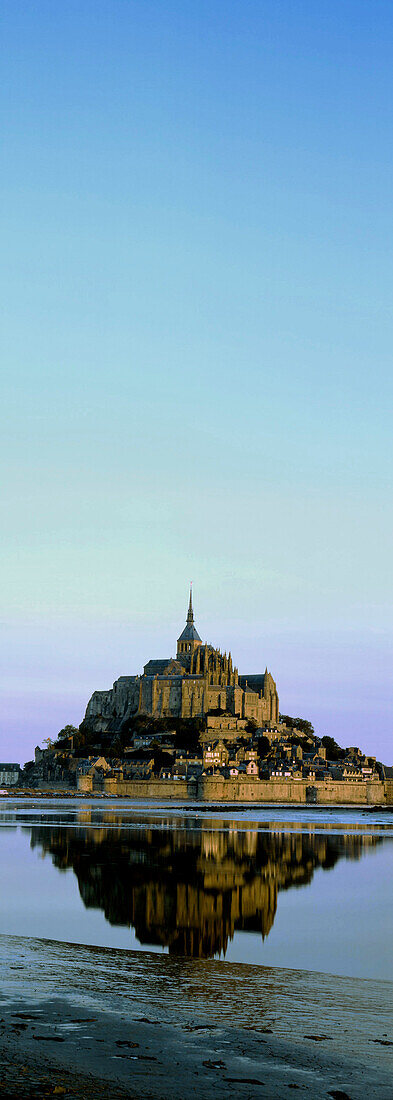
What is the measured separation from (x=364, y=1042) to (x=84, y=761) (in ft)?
456

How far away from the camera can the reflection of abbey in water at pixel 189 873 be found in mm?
21562

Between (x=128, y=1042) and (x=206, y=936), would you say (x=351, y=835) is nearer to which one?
(x=206, y=936)

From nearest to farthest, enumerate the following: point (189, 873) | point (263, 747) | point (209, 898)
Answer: point (209, 898)
point (189, 873)
point (263, 747)

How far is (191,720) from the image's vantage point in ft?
511

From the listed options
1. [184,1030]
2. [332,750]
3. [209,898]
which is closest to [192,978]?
[184,1030]

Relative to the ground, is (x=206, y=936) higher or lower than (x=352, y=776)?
lower

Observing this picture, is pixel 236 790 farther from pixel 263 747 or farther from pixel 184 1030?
pixel 184 1030

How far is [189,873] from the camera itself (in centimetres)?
3047

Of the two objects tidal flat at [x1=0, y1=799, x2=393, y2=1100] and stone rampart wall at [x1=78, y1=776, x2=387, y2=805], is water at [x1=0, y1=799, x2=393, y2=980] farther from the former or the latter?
stone rampart wall at [x1=78, y1=776, x2=387, y2=805]

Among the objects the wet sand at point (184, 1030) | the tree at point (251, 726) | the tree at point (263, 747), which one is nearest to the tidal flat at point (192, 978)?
the wet sand at point (184, 1030)

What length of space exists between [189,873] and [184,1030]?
18.0 m

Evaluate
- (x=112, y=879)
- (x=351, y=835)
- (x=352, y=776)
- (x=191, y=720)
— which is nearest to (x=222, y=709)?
(x=191, y=720)

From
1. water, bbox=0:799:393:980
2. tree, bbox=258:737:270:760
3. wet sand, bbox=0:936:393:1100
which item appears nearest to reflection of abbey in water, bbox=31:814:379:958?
water, bbox=0:799:393:980

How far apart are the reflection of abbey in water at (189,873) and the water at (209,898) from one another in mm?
50
